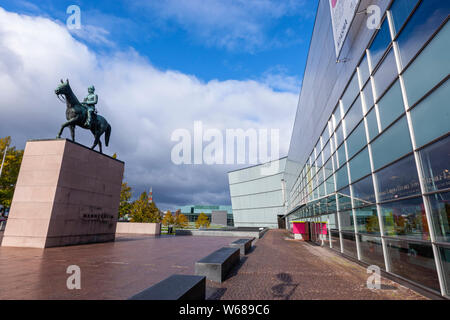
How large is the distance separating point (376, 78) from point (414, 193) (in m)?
4.53

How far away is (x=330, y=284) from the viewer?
6.70 m

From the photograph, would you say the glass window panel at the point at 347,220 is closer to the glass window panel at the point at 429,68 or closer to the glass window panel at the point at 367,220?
the glass window panel at the point at 367,220

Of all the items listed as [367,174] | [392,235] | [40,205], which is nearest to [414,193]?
[392,235]

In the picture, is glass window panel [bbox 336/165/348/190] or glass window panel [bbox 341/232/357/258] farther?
glass window panel [bbox 336/165/348/190]

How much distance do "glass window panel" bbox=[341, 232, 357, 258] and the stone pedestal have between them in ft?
52.3

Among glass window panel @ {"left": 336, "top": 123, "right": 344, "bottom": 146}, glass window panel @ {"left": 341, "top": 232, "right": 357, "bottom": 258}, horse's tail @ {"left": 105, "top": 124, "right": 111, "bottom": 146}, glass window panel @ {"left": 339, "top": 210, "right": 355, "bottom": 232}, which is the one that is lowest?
glass window panel @ {"left": 341, "top": 232, "right": 357, "bottom": 258}

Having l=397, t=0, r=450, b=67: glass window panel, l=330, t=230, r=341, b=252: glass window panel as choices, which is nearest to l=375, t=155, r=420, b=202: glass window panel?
l=397, t=0, r=450, b=67: glass window panel

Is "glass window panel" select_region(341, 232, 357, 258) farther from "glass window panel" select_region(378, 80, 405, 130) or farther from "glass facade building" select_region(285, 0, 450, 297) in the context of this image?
"glass window panel" select_region(378, 80, 405, 130)

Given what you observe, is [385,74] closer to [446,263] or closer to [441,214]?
[441,214]

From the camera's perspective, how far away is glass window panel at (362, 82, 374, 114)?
29.7ft

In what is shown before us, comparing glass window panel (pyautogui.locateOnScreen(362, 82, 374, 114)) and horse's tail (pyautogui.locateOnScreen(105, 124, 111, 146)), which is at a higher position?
horse's tail (pyautogui.locateOnScreen(105, 124, 111, 146))

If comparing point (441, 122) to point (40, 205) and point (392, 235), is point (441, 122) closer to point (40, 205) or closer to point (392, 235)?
point (392, 235)
